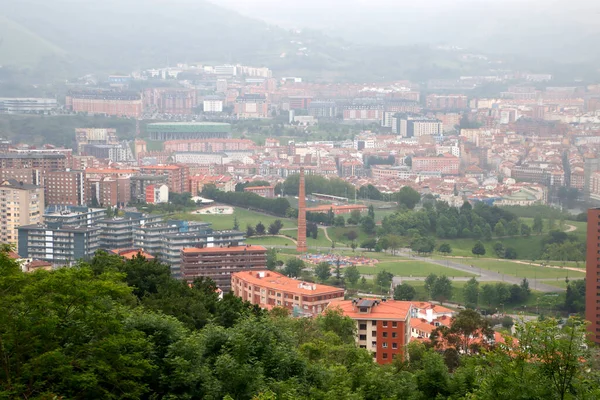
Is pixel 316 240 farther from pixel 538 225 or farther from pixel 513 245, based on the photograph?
pixel 538 225

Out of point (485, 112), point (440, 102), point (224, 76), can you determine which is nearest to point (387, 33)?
point (224, 76)

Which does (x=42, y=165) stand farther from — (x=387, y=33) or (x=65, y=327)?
(x=387, y=33)

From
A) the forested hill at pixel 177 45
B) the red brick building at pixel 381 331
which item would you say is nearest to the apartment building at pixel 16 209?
the red brick building at pixel 381 331

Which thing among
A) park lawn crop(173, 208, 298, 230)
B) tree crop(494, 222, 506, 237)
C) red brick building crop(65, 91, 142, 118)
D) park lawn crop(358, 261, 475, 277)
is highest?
red brick building crop(65, 91, 142, 118)

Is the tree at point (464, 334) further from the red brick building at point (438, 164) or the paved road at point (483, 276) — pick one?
the red brick building at point (438, 164)

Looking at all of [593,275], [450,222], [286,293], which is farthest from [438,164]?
[286,293]

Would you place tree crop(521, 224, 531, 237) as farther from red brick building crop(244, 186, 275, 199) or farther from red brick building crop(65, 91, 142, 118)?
red brick building crop(65, 91, 142, 118)

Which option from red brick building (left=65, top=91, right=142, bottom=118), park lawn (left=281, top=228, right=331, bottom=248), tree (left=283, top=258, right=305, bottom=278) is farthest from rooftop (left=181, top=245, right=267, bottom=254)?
red brick building (left=65, top=91, right=142, bottom=118)
